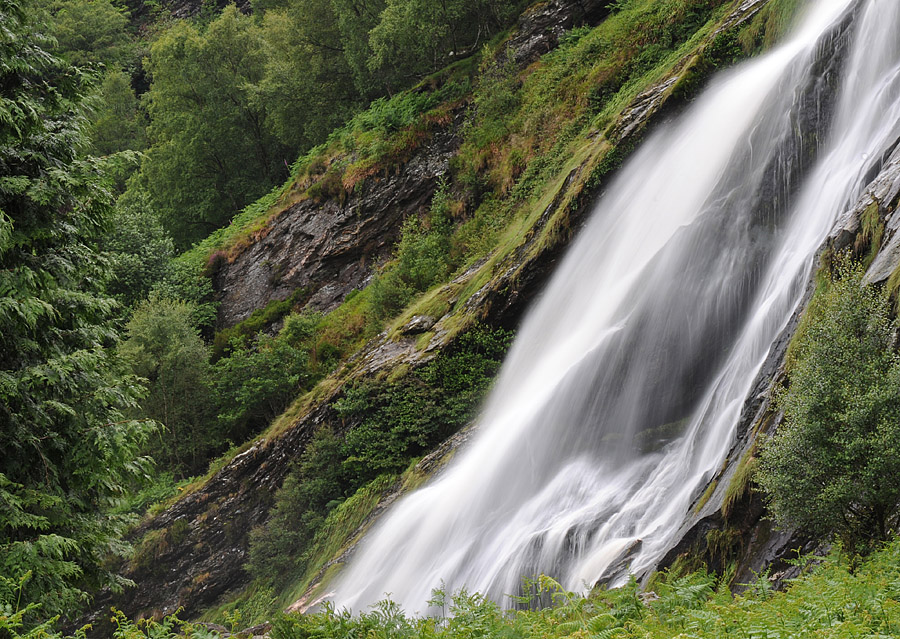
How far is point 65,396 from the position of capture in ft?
27.6

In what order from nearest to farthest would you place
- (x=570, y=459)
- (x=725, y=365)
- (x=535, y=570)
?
(x=535, y=570), (x=725, y=365), (x=570, y=459)

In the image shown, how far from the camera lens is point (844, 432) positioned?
6.56m

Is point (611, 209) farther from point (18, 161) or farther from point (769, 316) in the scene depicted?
point (18, 161)

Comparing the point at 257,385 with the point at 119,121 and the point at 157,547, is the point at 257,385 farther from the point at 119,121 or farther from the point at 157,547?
the point at 119,121

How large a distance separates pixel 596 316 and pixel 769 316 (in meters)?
4.10

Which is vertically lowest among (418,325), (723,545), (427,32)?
(723,545)

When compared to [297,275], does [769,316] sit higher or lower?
lower

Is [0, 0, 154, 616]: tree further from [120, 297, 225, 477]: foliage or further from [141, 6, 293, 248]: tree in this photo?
[141, 6, 293, 248]: tree

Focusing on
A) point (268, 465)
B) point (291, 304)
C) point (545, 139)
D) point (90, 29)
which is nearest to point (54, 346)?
point (268, 465)

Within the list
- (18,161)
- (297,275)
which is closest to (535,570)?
(18,161)

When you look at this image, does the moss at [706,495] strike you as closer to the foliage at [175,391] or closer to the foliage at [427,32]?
the foliage at [175,391]

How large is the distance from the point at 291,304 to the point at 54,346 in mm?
20745

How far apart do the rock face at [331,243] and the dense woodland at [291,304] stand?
0.98 meters

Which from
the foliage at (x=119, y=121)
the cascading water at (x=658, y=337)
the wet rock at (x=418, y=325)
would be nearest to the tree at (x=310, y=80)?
the foliage at (x=119, y=121)
